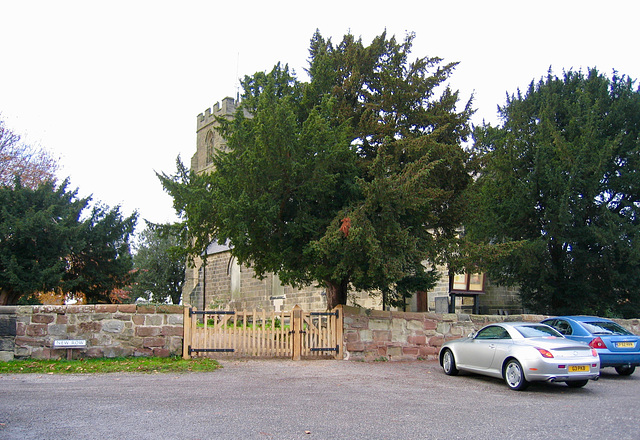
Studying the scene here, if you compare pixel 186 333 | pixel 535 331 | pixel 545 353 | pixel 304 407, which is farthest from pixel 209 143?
pixel 304 407

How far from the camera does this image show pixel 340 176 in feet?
50.1

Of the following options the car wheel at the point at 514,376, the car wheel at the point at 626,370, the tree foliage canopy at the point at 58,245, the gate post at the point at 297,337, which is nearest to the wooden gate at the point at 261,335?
the gate post at the point at 297,337

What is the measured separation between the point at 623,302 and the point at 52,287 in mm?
23795

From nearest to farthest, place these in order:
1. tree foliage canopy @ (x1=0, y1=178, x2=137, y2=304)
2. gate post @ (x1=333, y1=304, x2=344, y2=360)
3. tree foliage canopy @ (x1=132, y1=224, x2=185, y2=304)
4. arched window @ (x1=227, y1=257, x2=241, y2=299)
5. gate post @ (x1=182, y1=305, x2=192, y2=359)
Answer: gate post @ (x1=182, y1=305, x2=192, y2=359), gate post @ (x1=333, y1=304, x2=344, y2=360), tree foliage canopy @ (x1=0, y1=178, x2=137, y2=304), arched window @ (x1=227, y1=257, x2=241, y2=299), tree foliage canopy @ (x1=132, y1=224, x2=185, y2=304)

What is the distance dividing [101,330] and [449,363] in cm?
825

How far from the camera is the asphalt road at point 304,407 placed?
637 cm

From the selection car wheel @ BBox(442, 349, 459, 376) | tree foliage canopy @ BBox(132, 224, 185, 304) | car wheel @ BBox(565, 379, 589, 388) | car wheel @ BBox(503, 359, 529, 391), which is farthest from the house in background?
car wheel @ BBox(503, 359, 529, 391)

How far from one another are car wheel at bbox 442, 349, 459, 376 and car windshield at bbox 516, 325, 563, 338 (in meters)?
1.83

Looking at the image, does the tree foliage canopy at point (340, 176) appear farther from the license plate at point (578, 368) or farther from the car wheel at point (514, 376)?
the license plate at point (578, 368)

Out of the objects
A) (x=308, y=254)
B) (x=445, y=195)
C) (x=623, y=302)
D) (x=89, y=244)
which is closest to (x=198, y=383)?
(x=308, y=254)

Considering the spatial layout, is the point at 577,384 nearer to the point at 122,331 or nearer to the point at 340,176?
the point at 340,176

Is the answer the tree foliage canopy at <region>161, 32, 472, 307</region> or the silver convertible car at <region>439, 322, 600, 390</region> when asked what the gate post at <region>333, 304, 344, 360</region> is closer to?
the tree foliage canopy at <region>161, 32, 472, 307</region>

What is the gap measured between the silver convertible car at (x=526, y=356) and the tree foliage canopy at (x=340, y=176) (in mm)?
2640

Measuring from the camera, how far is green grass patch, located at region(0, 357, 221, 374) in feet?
37.2
